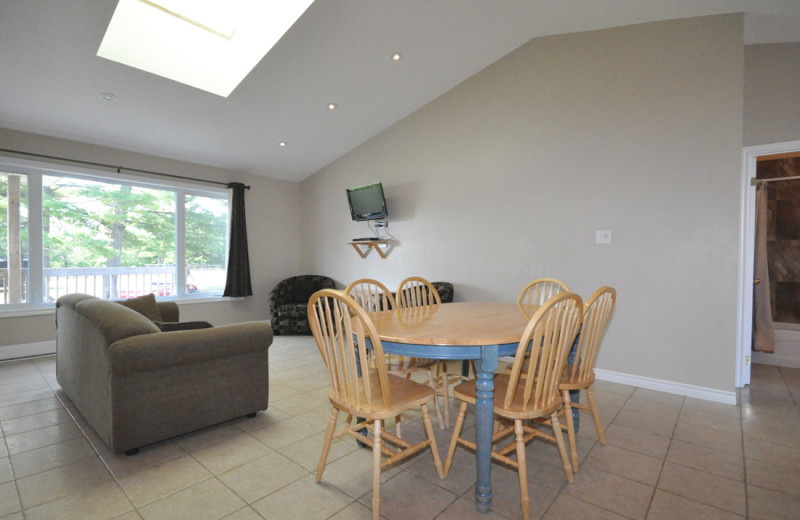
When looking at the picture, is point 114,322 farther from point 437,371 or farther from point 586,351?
point 586,351

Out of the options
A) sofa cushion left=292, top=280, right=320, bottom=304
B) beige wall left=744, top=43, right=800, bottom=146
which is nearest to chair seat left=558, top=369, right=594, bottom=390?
beige wall left=744, top=43, right=800, bottom=146

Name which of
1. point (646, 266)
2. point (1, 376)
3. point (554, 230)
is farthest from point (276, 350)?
point (646, 266)

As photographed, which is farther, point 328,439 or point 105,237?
point 105,237

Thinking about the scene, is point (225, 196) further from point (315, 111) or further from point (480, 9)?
point (480, 9)

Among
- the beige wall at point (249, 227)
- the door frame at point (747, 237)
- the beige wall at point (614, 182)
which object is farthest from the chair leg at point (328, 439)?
the beige wall at point (249, 227)

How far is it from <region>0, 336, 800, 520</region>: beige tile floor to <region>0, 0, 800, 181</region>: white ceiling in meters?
2.63

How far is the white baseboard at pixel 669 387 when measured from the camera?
2.78 metres

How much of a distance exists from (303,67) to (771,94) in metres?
3.93

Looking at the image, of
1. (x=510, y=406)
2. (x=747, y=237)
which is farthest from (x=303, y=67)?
(x=747, y=237)

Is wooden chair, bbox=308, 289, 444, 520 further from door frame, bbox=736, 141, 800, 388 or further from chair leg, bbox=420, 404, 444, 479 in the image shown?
door frame, bbox=736, 141, 800, 388

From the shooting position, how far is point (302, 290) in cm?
568

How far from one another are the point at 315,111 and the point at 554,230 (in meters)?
2.86

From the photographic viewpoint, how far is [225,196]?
538 cm

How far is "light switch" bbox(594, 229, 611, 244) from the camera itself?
Answer: 3234mm
